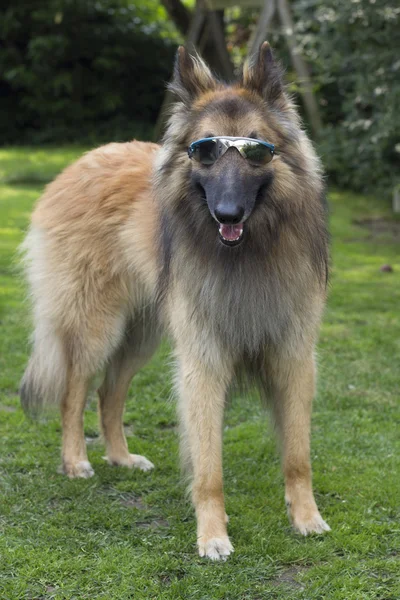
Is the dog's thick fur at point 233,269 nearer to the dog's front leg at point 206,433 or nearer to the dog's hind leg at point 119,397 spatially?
the dog's front leg at point 206,433

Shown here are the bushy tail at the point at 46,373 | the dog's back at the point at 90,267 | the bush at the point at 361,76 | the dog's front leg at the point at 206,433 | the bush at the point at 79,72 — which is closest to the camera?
the dog's front leg at the point at 206,433

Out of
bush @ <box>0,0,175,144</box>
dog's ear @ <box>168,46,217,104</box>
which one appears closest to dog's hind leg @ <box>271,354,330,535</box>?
dog's ear @ <box>168,46,217,104</box>

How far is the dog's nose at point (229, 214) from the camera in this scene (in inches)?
124

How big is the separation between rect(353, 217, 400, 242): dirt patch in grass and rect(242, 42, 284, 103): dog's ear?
6907 millimetres

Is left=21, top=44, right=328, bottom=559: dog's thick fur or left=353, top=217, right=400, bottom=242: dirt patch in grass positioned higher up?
left=21, top=44, right=328, bottom=559: dog's thick fur

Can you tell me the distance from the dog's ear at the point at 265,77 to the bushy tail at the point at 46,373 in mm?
1724

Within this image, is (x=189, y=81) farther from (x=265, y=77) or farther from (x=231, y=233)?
(x=231, y=233)

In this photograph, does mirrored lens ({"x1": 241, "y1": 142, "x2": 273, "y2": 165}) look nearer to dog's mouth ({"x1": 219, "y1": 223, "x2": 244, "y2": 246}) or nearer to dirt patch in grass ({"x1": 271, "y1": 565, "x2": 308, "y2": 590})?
dog's mouth ({"x1": 219, "y1": 223, "x2": 244, "y2": 246})

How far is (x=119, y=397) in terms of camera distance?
452cm

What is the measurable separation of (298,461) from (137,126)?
1478 cm

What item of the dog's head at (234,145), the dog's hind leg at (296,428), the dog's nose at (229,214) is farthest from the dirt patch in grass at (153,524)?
the dog's nose at (229,214)

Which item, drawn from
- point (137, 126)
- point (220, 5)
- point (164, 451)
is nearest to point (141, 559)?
point (164, 451)

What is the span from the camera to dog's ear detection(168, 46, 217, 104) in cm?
352

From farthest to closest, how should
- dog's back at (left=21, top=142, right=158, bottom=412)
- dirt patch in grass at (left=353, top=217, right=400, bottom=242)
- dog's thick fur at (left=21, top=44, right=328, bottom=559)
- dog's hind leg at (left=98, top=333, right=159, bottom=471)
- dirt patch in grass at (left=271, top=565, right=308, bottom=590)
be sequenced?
dirt patch in grass at (left=353, top=217, right=400, bottom=242), dog's hind leg at (left=98, top=333, right=159, bottom=471), dog's back at (left=21, top=142, right=158, bottom=412), dog's thick fur at (left=21, top=44, right=328, bottom=559), dirt patch in grass at (left=271, top=565, right=308, bottom=590)
